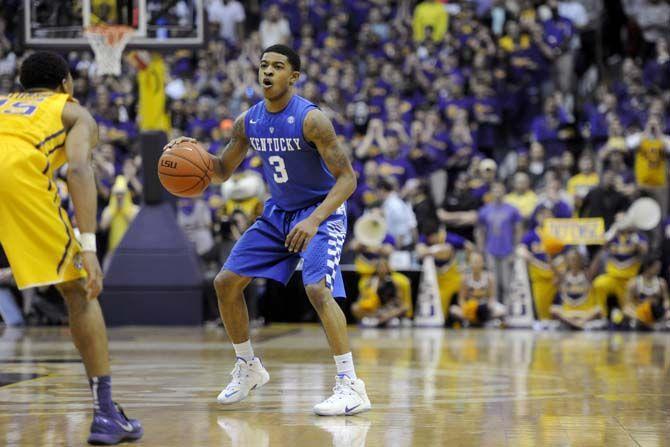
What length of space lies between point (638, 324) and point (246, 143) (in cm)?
954

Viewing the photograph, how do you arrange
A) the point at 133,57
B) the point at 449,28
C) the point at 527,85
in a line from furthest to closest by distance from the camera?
1. the point at 449,28
2. the point at 527,85
3. the point at 133,57

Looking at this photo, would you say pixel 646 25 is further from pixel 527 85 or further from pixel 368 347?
pixel 368 347

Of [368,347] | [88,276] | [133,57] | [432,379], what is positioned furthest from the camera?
[133,57]

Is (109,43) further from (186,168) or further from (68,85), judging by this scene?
(68,85)

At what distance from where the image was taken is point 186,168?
260 inches

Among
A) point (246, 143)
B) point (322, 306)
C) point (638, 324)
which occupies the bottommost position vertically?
point (638, 324)

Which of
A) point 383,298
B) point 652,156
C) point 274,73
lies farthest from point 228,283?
point 652,156

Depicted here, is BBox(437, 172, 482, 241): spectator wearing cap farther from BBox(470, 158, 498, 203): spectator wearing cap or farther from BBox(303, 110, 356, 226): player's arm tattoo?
BBox(303, 110, 356, 226): player's arm tattoo

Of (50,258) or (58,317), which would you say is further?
(58,317)

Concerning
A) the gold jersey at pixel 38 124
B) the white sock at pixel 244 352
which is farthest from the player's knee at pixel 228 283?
the gold jersey at pixel 38 124

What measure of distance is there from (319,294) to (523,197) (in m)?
10.3

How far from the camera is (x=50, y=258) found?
4.95m

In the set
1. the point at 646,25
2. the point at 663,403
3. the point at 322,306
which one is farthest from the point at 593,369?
the point at 646,25

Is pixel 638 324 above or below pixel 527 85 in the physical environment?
below
